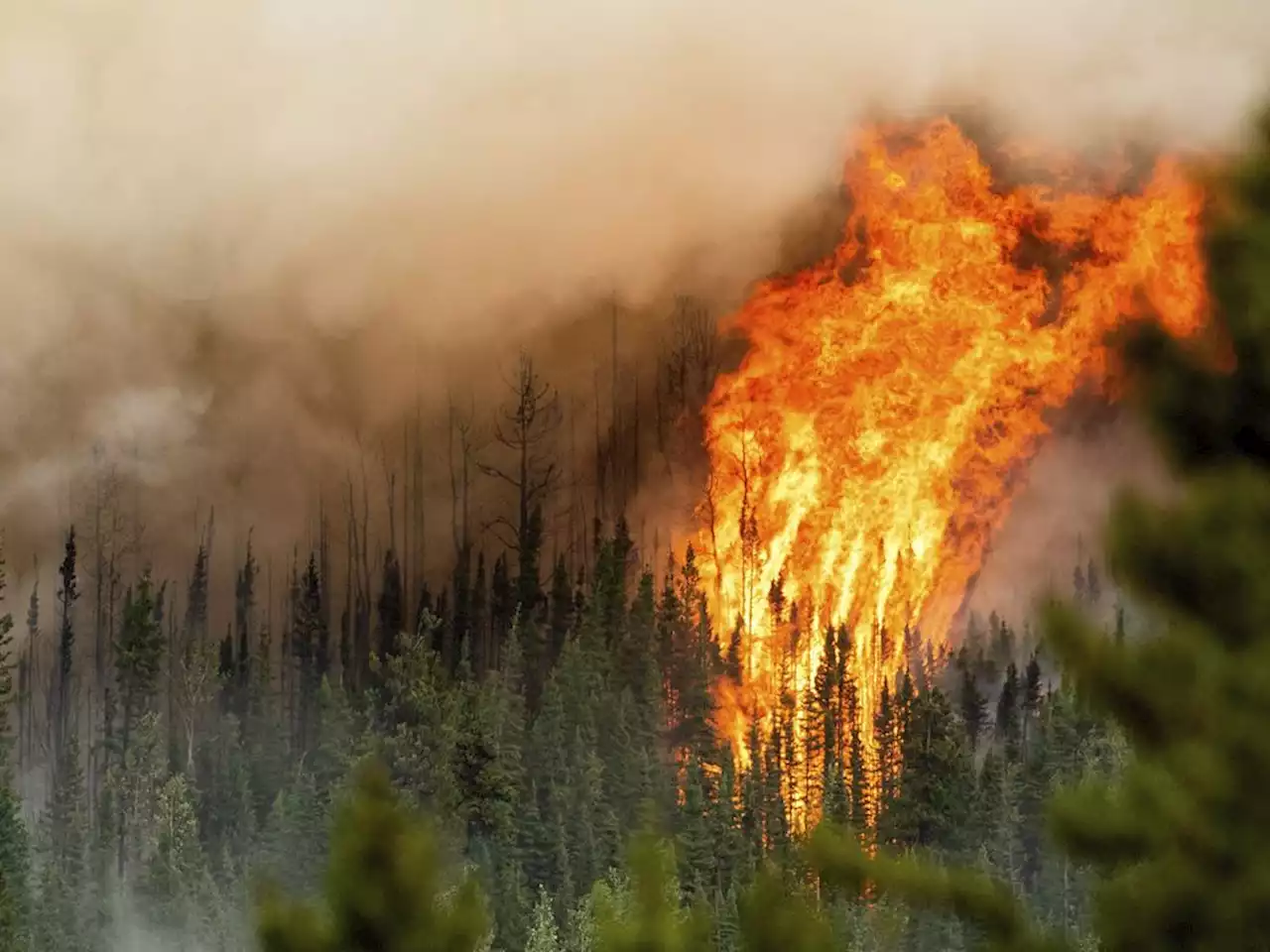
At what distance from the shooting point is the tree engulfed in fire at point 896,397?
99438 mm

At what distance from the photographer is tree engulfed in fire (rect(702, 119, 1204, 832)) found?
99438 millimetres

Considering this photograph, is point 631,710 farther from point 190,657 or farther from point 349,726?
point 190,657

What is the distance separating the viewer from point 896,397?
108 m

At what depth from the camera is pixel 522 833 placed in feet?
281

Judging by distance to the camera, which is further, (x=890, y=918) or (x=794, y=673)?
(x=794, y=673)

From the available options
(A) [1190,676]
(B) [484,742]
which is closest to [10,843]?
(B) [484,742]

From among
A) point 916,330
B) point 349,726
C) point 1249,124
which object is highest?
point 916,330

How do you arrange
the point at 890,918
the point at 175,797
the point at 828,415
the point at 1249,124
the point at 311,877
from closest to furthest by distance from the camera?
the point at 1249,124, the point at 890,918, the point at 311,877, the point at 175,797, the point at 828,415

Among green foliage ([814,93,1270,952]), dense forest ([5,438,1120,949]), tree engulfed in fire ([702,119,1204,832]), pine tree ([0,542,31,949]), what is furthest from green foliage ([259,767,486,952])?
tree engulfed in fire ([702,119,1204,832])

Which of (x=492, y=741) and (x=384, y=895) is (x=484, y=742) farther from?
(x=384, y=895)

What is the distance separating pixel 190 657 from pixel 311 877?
1825 cm

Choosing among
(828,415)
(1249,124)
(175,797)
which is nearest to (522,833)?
(175,797)

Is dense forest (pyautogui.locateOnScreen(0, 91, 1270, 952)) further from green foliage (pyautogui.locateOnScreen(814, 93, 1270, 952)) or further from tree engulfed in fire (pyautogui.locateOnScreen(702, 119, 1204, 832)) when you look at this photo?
green foliage (pyautogui.locateOnScreen(814, 93, 1270, 952))

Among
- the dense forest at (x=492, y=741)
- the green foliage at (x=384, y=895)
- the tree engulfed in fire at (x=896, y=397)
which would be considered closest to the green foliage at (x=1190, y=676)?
the green foliage at (x=384, y=895)
